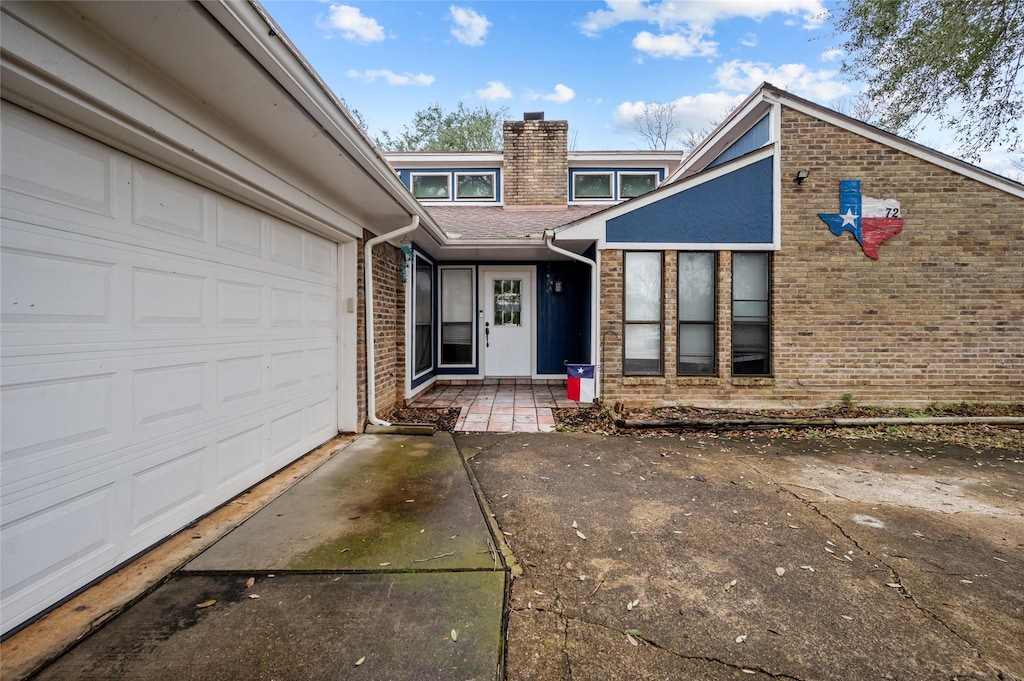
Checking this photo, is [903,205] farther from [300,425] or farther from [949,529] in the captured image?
[300,425]

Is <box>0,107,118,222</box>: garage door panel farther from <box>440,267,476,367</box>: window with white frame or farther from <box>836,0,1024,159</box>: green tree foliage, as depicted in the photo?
<box>836,0,1024,159</box>: green tree foliage

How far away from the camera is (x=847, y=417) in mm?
5418

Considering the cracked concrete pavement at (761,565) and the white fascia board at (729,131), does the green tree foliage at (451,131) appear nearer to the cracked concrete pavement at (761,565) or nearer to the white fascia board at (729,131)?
the white fascia board at (729,131)

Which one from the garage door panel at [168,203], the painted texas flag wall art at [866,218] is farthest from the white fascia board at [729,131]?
the garage door panel at [168,203]

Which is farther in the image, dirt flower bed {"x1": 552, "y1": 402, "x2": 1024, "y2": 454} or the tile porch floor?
the tile porch floor

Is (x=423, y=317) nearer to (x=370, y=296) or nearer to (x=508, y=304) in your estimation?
(x=508, y=304)

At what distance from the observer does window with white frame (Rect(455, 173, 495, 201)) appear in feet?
32.9

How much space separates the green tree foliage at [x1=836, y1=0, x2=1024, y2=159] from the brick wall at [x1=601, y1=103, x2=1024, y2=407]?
2.53 metres

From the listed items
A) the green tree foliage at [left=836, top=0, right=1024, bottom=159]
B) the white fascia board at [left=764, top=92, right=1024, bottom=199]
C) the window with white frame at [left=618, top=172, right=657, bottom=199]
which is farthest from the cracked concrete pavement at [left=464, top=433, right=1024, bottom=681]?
the window with white frame at [left=618, top=172, right=657, bottom=199]

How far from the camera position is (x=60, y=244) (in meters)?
1.87

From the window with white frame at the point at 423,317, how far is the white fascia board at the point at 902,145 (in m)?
5.73

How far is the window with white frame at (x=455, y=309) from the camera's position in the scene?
26.4ft

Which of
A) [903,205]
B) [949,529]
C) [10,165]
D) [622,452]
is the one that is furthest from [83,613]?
[903,205]

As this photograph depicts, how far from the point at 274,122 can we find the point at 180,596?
8.88ft
